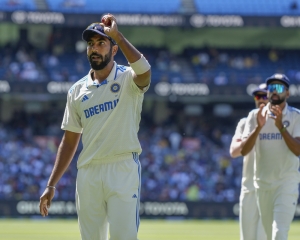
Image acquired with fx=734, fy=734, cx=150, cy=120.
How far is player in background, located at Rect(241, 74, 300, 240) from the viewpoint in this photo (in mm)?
7203

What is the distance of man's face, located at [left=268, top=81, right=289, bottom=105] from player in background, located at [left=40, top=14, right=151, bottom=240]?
2294 millimetres

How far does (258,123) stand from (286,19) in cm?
1942

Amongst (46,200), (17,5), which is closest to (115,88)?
(46,200)

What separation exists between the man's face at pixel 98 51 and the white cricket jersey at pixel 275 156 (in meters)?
2.61

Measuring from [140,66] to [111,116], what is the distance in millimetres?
451

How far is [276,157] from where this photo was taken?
7.42 m

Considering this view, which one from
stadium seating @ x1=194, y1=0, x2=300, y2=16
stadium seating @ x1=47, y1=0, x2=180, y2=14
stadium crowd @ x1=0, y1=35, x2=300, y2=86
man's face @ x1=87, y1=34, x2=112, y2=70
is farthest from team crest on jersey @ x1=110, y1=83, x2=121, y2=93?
stadium seating @ x1=194, y1=0, x2=300, y2=16

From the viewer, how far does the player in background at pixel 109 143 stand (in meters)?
5.27

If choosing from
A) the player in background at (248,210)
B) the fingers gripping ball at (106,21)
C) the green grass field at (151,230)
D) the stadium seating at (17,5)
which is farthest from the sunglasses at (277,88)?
the stadium seating at (17,5)

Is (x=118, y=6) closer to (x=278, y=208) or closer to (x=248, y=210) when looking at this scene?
(x=248, y=210)

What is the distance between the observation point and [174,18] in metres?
25.8

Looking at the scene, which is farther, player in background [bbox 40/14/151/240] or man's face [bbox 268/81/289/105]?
man's face [bbox 268/81/289/105]

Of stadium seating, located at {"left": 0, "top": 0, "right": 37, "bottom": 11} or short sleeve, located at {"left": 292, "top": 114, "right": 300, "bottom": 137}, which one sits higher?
stadium seating, located at {"left": 0, "top": 0, "right": 37, "bottom": 11}

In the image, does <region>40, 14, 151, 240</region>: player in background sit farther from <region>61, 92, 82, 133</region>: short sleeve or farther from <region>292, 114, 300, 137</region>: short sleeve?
<region>292, 114, 300, 137</region>: short sleeve
